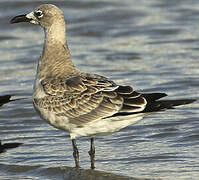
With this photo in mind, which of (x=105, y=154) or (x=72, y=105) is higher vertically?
(x=72, y=105)

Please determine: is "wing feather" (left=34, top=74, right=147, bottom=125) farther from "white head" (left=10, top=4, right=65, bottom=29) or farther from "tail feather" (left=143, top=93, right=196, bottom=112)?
"white head" (left=10, top=4, right=65, bottom=29)

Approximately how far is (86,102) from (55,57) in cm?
112

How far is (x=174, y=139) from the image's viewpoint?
35.6 feet

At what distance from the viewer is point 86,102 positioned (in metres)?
9.23

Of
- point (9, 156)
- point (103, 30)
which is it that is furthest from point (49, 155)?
point (103, 30)

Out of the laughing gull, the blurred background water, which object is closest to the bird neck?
the laughing gull

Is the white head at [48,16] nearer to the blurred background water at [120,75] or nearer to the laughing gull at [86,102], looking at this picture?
the laughing gull at [86,102]

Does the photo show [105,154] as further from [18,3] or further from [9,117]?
[18,3]

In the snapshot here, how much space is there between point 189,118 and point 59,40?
2.92 m

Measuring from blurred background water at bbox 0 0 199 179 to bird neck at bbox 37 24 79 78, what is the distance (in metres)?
1.34

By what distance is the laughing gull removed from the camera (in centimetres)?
891

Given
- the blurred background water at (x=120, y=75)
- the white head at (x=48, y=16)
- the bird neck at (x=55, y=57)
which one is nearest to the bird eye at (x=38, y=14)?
the white head at (x=48, y=16)

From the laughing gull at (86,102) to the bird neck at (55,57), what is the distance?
14 millimetres

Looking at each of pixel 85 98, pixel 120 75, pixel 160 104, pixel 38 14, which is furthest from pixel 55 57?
pixel 120 75
